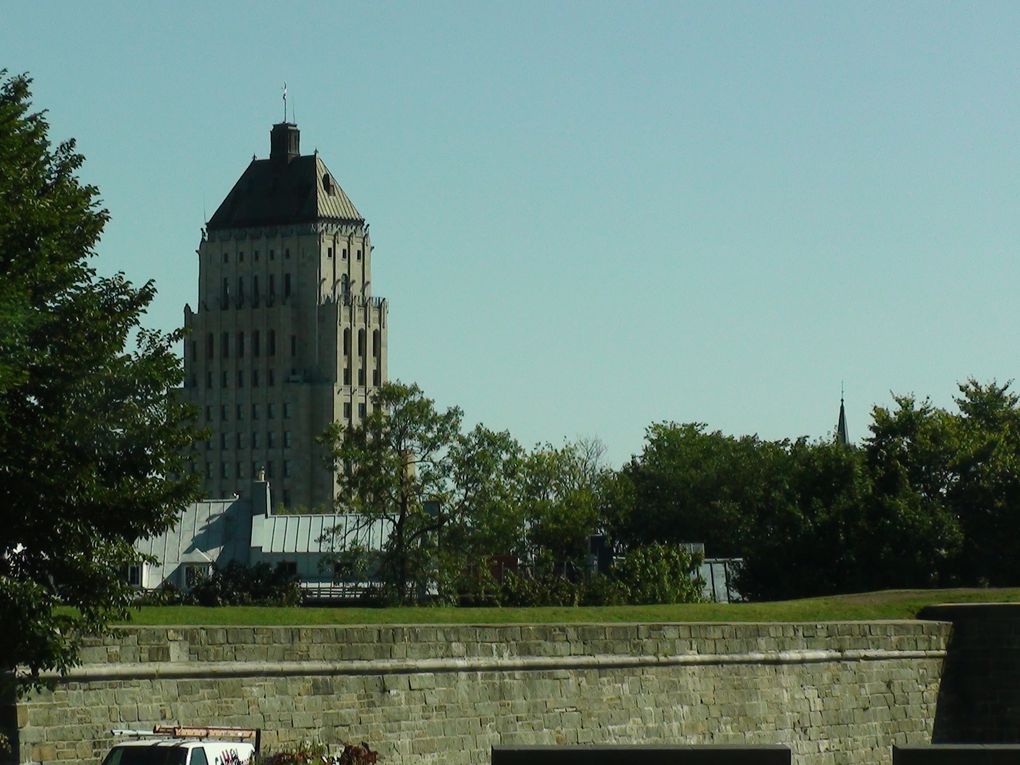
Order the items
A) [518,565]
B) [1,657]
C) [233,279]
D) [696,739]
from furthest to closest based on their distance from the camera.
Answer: [233,279]
[518,565]
[696,739]
[1,657]

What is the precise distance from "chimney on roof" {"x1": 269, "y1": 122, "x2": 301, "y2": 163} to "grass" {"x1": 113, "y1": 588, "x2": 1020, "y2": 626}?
522 ft

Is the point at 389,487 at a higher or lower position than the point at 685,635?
higher

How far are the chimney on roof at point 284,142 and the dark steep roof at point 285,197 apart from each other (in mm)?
264

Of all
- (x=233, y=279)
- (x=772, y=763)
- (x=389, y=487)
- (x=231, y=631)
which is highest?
(x=233, y=279)

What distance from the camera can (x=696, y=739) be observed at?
32656 millimetres

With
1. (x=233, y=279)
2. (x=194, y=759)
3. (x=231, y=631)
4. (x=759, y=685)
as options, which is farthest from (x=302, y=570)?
(x=233, y=279)

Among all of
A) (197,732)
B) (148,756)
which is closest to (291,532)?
(197,732)

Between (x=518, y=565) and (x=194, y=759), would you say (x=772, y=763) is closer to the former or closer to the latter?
(x=194, y=759)

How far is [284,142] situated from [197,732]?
175901 millimetres

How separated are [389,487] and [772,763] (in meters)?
53.4

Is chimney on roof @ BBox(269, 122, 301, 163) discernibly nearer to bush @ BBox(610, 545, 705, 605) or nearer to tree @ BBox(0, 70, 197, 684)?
bush @ BBox(610, 545, 705, 605)

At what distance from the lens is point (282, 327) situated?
189 meters

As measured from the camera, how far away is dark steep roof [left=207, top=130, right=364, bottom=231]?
19150 centimetres

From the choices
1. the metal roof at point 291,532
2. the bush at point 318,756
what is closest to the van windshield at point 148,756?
the bush at point 318,756
